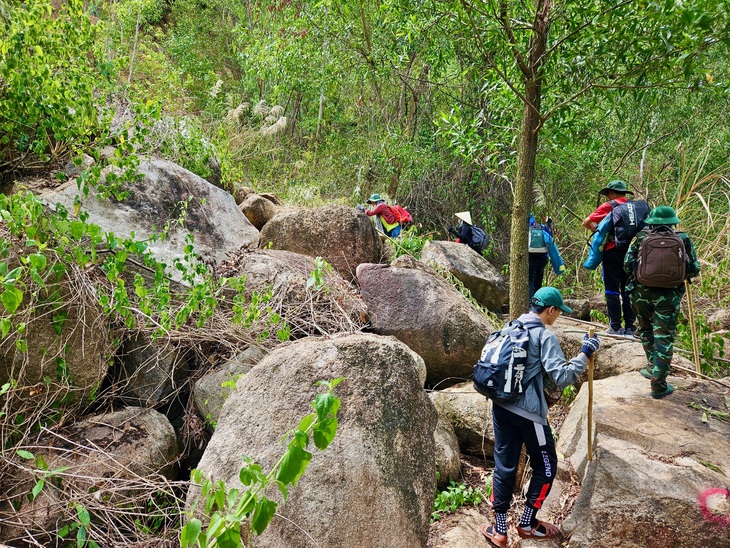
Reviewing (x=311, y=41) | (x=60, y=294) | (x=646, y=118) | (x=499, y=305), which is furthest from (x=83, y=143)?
(x=646, y=118)

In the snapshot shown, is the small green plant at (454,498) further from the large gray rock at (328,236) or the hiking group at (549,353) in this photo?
the large gray rock at (328,236)

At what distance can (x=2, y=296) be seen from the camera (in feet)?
7.28

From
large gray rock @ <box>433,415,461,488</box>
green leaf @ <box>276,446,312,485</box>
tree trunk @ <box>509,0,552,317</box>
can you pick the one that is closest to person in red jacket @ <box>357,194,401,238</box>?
tree trunk @ <box>509,0,552,317</box>

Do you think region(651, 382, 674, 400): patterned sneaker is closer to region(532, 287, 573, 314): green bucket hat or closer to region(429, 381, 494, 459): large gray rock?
region(429, 381, 494, 459): large gray rock

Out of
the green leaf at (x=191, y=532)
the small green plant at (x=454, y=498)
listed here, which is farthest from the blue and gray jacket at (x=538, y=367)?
the green leaf at (x=191, y=532)

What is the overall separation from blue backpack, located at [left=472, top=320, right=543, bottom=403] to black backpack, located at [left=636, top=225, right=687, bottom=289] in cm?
123

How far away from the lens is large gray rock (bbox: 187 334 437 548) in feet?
9.78

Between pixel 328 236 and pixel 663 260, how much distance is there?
3795 mm

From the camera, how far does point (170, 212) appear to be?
232 inches

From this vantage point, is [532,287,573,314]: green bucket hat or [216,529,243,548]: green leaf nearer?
[216,529,243,548]: green leaf

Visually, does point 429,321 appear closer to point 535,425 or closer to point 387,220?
point 535,425

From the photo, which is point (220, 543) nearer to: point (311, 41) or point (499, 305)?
point (499, 305)

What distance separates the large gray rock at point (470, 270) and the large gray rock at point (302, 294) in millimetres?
2553

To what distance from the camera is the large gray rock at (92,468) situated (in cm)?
314
